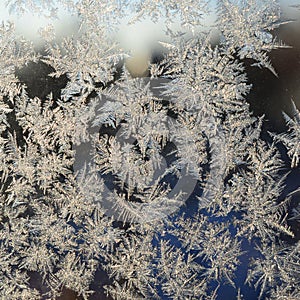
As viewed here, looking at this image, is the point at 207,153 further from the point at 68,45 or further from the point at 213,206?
the point at 68,45

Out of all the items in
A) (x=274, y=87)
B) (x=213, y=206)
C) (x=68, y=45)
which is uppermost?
(x=68, y=45)

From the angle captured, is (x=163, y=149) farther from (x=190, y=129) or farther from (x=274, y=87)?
(x=274, y=87)

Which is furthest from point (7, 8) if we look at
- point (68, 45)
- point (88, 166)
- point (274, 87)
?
point (274, 87)

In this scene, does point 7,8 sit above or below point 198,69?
above

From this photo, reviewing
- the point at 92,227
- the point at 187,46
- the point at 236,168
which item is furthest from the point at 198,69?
the point at 92,227

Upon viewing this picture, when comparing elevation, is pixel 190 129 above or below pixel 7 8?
below

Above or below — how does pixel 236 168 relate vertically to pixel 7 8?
below

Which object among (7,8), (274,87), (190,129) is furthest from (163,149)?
(7,8)
